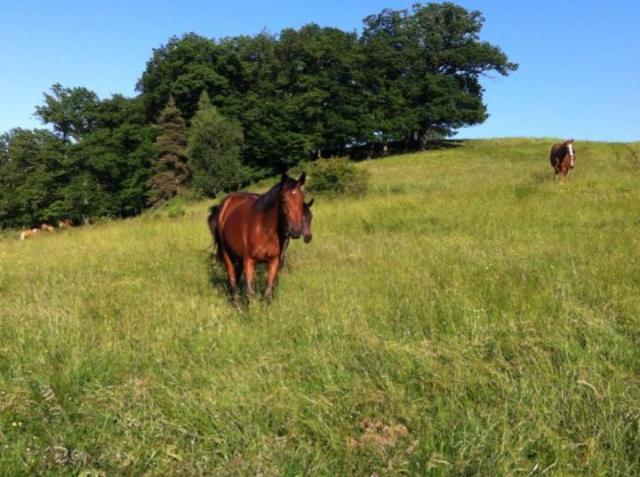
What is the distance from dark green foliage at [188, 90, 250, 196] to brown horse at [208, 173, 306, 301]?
35.9m

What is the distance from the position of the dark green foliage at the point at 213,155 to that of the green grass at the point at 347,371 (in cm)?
3570

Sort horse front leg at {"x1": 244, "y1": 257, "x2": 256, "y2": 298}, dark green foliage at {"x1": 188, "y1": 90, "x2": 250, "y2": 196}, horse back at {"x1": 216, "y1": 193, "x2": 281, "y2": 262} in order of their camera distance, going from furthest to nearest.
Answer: dark green foliage at {"x1": 188, "y1": 90, "x2": 250, "y2": 196} → horse back at {"x1": 216, "y1": 193, "x2": 281, "y2": 262} → horse front leg at {"x1": 244, "y1": 257, "x2": 256, "y2": 298}

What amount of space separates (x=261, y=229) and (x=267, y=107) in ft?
185

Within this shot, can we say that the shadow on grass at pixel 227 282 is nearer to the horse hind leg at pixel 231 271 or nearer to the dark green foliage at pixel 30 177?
the horse hind leg at pixel 231 271


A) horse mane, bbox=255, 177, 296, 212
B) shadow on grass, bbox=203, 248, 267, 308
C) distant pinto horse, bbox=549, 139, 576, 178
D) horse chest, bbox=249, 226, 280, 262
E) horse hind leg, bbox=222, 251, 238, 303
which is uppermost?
distant pinto horse, bbox=549, 139, 576, 178

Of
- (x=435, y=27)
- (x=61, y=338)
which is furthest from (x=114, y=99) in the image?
(x=61, y=338)

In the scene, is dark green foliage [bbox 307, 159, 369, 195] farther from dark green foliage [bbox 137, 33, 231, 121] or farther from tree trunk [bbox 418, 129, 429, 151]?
dark green foliage [bbox 137, 33, 231, 121]

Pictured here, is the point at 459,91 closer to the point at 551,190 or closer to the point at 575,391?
the point at 551,190

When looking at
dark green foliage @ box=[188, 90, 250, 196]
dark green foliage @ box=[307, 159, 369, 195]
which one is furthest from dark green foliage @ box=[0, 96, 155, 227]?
dark green foliage @ box=[307, 159, 369, 195]

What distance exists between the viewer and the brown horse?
6.01 metres

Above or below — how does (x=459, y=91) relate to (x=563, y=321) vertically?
above

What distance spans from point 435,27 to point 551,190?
53.9m

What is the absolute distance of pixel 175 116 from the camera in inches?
2116

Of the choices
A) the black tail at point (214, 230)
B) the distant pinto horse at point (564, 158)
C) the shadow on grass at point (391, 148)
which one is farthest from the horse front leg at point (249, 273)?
the shadow on grass at point (391, 148)
